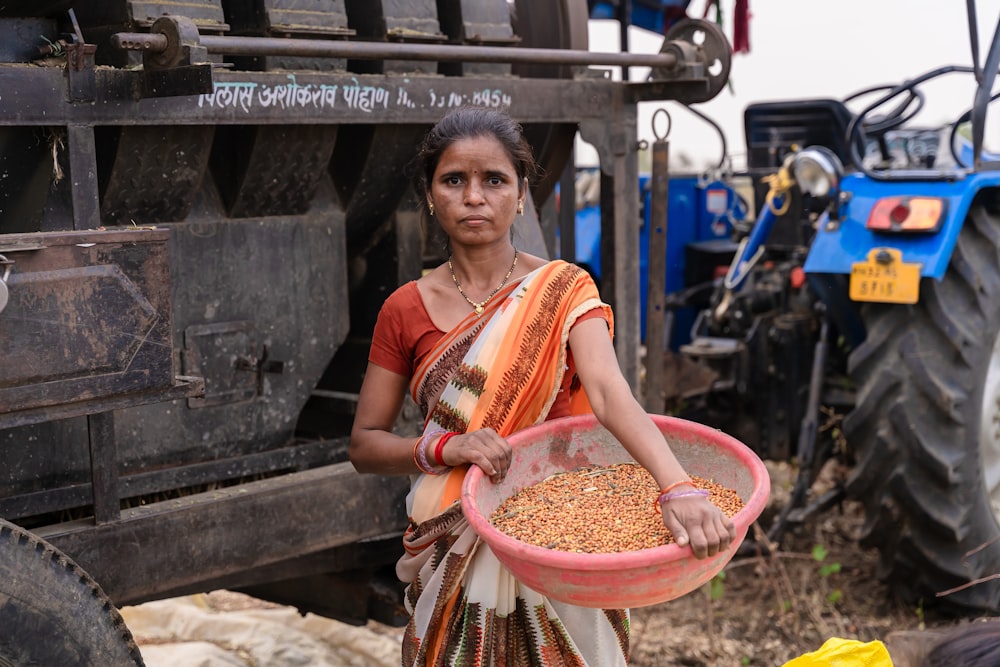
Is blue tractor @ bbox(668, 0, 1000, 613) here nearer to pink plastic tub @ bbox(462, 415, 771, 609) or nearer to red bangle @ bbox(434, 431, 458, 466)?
pink plastic tub @ bbox(462, 415, 771, 609)

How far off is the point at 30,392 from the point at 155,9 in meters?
0.91

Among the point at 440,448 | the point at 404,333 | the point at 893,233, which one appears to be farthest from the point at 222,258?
the point at 893,233

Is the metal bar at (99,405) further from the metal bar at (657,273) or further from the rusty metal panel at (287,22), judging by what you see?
the metal bar at (657,273)

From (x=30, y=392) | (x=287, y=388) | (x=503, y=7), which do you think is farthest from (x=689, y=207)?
(x=30, y=392)

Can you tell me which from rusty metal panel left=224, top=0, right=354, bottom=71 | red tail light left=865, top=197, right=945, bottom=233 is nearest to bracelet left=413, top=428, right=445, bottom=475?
rusty metal panel left=224, top=0, right=354, bottom=71

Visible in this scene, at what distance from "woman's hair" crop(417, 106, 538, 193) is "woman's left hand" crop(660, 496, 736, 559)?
29.3 inches

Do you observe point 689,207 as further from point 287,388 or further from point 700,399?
point 287,388

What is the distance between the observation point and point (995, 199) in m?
4.34

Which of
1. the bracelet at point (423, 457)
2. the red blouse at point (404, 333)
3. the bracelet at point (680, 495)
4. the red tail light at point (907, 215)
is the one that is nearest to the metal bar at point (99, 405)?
the red blouse at point (404, 333)

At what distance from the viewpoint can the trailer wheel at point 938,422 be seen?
3988mm

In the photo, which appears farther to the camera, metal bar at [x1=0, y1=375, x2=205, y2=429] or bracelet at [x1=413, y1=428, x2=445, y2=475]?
bracelet at [x1=413, y1=428, x2=445, y2=475]

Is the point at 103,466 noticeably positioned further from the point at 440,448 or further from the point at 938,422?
the point at 938,422

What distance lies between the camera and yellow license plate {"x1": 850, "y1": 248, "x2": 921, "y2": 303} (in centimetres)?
397

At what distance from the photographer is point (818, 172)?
4461 mm
